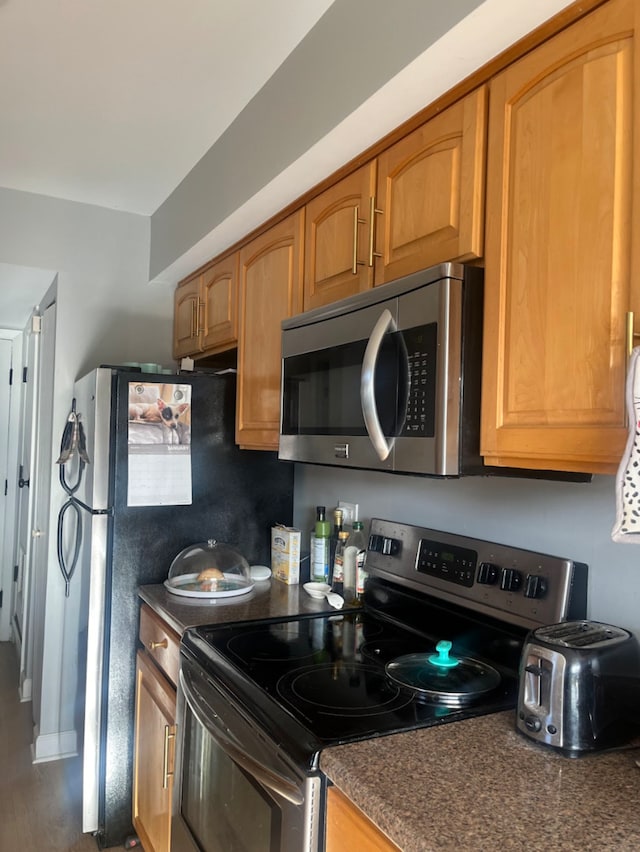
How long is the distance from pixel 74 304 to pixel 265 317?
121 cm

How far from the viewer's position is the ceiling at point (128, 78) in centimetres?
Answer: 158

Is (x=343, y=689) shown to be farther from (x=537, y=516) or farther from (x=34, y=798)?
(x=34, y=798)

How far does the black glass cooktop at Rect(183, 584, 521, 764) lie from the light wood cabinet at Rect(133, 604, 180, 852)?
248 millimetres

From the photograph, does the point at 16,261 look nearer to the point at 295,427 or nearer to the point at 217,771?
the point at 295,427

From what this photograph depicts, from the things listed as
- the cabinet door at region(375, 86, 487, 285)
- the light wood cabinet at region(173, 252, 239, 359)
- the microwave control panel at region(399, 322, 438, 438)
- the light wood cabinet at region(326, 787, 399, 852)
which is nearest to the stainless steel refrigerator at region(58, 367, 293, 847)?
the light wood cabinet at region(173, 252, 239, 359)

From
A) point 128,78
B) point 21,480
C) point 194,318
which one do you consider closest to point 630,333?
point 128,78

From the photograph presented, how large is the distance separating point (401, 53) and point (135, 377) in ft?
4.32

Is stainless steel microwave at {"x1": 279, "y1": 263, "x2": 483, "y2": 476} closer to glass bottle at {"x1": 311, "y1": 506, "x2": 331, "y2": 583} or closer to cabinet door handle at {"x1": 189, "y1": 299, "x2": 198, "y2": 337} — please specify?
glass bottle at {"x1": 311, "y1": 506, "x2": 331, "y2": 583}

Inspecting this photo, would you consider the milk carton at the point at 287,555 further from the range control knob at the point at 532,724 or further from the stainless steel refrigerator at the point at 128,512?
the range control knob at the point at 532,724

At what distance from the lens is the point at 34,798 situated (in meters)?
2.45

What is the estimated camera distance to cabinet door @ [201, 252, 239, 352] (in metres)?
2.30

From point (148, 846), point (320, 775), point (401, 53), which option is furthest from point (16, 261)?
point (320, 775)

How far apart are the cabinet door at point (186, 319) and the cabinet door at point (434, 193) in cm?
133

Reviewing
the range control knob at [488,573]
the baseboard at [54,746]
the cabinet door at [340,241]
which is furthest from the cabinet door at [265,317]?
the baseboard at [54,746]
